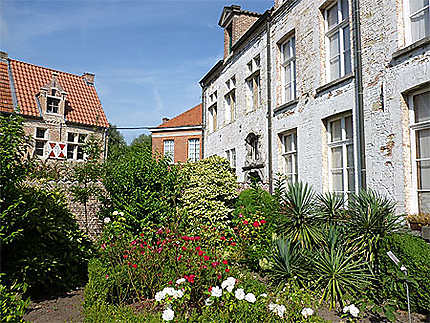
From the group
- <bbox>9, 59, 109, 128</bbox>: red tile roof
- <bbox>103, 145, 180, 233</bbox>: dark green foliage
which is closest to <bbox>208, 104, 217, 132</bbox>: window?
<bbox>9, 59, 109, 128</bbox>: red tile roof

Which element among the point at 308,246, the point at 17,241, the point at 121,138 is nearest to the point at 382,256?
the point at 308,246

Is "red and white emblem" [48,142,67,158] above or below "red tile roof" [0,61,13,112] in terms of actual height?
below

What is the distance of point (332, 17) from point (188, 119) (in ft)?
65.4

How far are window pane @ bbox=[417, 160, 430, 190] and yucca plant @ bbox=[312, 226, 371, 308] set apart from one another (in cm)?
188

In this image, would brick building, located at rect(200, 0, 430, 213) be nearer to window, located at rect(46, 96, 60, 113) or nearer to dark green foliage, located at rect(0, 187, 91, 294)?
dark green foliage, located at rect(0, 187, 91, 294)

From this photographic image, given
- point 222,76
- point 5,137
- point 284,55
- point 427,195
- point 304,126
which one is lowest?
point 427,195

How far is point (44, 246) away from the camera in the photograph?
571 centimetres

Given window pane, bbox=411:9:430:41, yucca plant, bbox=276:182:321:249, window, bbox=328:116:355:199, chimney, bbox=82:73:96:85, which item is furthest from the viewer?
chimney, bbox=82:73:96:85

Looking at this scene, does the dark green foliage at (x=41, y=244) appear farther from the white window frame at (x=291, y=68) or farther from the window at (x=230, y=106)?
the window at (x=230, y=106)

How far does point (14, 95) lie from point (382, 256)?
2204cm

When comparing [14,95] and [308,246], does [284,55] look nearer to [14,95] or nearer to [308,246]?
[308,246]

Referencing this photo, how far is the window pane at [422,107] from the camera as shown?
6.15m

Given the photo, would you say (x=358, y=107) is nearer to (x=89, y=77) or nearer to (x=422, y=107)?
(x=422, y=107)

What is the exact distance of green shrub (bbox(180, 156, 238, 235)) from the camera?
29.7ft
